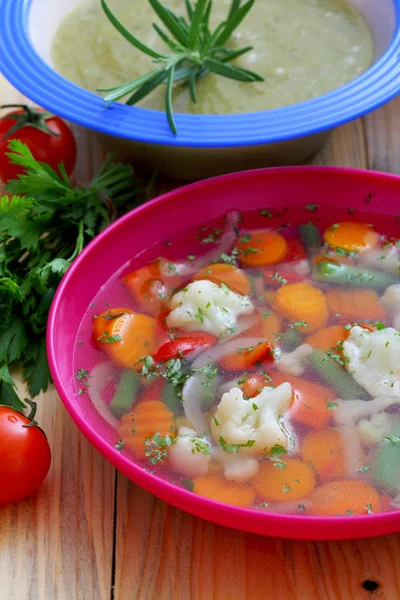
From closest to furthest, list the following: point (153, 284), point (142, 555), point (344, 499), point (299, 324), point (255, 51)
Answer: point (344, 499) → point (142, 555) → point (299, 324) → point (153, 284) → point (255, 51)

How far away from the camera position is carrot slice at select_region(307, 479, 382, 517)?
4.64 feet

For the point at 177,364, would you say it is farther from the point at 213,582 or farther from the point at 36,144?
the point at 36,144

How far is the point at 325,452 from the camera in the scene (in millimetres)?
1524

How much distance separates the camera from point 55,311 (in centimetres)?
169

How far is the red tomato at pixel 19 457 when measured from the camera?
5.06 ft

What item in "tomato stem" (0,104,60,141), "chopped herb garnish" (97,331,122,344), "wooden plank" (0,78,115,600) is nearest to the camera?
"wooden plank" (0,78,115,600)

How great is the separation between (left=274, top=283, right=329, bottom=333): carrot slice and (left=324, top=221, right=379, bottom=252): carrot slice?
155 millimetres

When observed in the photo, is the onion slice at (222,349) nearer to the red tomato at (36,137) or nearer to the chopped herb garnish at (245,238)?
the chopped herb garnish at (245,238)

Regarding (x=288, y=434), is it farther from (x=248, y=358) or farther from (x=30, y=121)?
(x=30, y=121)

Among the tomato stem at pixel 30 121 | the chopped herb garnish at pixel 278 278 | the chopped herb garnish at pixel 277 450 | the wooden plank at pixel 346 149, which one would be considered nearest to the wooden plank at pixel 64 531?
the chopped herb garnish at pixel 277 450

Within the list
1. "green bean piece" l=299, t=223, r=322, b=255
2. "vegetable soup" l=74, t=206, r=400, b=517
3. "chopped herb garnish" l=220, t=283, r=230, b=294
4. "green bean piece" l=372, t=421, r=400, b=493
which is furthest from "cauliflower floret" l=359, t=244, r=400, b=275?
"green bean piece" l=372, t=421, r=400, b=493

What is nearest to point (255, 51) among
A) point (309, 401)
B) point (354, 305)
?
point (354, 305)

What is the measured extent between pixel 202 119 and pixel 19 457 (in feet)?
3.09

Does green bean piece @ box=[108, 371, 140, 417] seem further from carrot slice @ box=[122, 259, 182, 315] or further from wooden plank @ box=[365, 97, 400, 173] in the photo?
wooden plank @ box=[365, 97, 400, 173]
